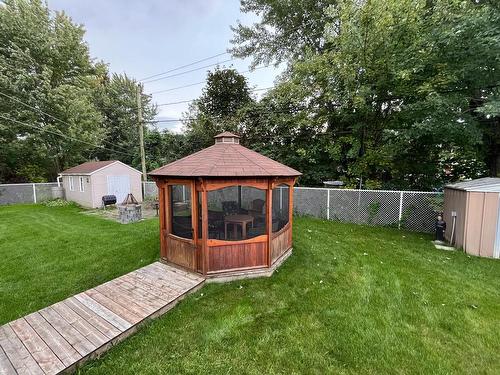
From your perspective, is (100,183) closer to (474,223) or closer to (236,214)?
(236,214)

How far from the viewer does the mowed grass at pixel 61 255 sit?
420 cm

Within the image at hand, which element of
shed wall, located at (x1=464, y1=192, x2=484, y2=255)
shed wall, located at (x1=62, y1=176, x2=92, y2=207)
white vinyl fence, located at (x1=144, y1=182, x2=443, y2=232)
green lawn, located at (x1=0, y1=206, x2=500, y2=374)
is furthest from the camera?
shed wall, located at (x1=62, y1=176, x2=92, y2=207)

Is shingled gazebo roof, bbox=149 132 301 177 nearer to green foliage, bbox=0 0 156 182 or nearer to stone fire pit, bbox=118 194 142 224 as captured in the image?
stone fire pit, bbox=118 194 142 224

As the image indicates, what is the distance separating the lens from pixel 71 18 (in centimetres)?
1678

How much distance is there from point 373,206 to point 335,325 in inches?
253

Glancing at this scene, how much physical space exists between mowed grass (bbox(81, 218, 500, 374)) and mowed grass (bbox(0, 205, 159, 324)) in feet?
7.23

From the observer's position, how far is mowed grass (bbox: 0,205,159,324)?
4199 mm

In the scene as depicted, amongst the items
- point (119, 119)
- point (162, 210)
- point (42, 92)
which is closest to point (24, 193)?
point (42, 92)

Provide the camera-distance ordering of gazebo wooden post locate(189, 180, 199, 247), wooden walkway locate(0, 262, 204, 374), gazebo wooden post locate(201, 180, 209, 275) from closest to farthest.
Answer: wooden walkway locate(0, 262, 204, 374)
gazebo wooden post locate(201, 180, 209, 275)
gazebo wooden post locate(189, 180, 199, 247)

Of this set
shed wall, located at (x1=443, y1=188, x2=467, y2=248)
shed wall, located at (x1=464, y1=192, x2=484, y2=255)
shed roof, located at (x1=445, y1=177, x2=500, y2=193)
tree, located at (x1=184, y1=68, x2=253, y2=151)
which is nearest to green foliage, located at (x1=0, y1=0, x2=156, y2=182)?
tree, located at (x1=184, y1=68, x2=253, y2=151)

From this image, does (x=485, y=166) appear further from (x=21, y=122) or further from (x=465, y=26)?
(x=21, y=122)

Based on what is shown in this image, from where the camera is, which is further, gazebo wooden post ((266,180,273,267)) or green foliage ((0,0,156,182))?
green foliage ((0,0,156,182))

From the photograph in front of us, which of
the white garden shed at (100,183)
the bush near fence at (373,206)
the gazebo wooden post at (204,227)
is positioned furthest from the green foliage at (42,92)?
the gazebo wooden post at (204,227)

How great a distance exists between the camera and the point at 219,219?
518 centimetres
